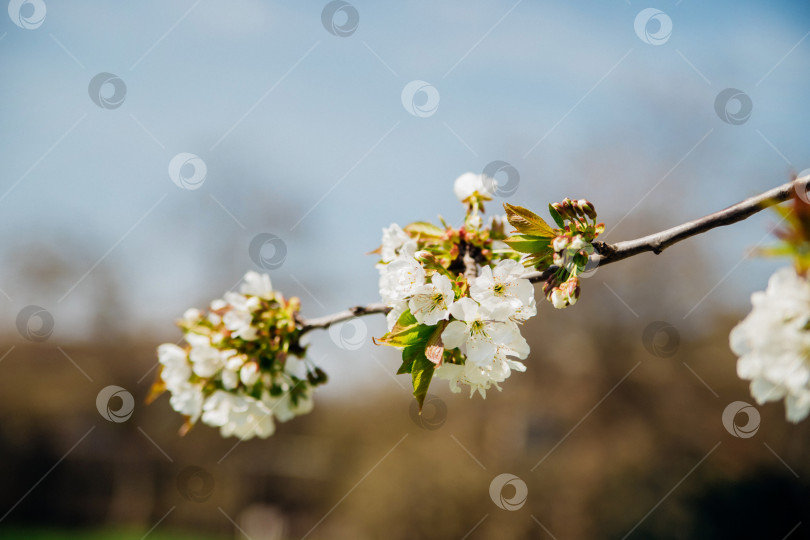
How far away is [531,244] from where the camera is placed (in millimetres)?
1106

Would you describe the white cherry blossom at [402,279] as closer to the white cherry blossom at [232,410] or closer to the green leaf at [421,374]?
the green leaf at [421,374]

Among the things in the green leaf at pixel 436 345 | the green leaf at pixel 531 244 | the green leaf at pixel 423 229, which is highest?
the green leaf at pixel 531 244

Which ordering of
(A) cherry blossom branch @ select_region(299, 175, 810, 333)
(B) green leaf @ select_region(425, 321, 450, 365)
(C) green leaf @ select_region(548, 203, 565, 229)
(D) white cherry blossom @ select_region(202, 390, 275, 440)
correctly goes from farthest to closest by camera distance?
(D) white cherry blossom @ select_region(202, 390, 275, 440) < (C) green leaf @ select_region(548, 203, 565, 229) < (B) green leaf @ select_region(425, 321, 450, 365) < (A) cherry blossom branch @ select_region(299, 175, 810, 333)

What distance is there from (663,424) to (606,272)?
7.72 feet

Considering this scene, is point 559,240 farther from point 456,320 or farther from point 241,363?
point 241,363

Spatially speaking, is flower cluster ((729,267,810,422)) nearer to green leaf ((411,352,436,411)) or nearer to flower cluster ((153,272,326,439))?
green leaf ((411,352,436,411))

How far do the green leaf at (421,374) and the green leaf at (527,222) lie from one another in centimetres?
31

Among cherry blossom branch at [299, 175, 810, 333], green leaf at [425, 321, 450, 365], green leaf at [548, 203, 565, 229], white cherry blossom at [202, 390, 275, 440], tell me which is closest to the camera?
cherry blossom branch at [299, 175, 810, 333]

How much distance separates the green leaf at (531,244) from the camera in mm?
1102

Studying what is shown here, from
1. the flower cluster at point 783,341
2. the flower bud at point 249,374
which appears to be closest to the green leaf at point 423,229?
the flower bud at point 249,374

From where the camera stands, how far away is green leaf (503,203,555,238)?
42.7 inches

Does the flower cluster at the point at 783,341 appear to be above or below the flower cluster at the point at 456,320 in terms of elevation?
above

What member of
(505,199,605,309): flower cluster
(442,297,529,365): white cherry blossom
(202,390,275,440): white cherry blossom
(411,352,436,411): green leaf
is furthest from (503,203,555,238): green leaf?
(202,390,275,440): white cherry blossom

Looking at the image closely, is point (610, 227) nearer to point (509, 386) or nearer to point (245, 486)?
point (509, 386)
